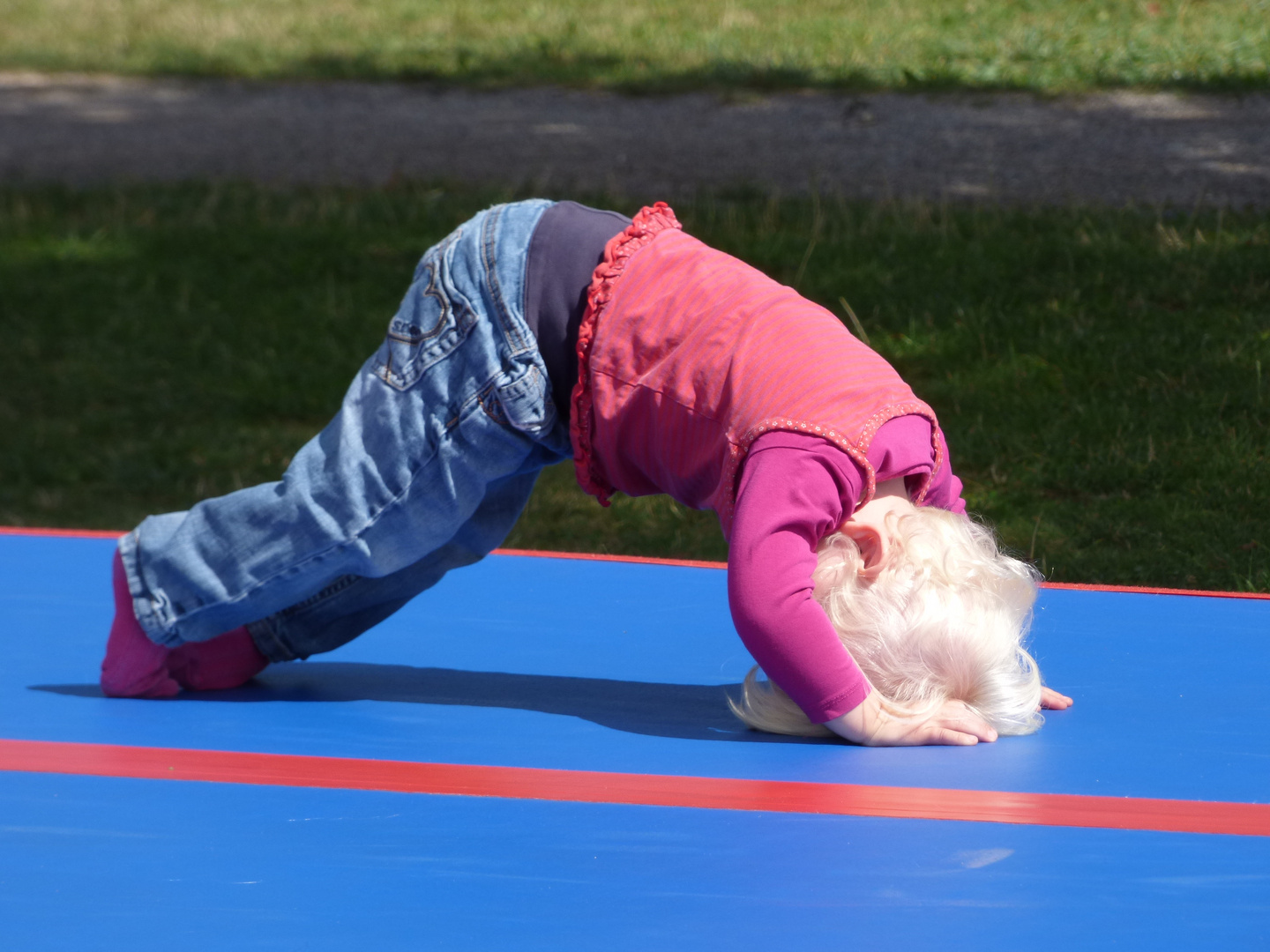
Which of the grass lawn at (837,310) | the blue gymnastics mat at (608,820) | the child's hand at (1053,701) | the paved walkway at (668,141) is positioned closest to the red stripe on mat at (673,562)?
the blue gymnastics mat at (608,820)

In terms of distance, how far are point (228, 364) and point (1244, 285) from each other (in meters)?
3.44

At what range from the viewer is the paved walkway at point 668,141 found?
20.9ft

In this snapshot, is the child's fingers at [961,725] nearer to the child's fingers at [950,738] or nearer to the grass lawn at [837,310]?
the child's fingers at [950,738]

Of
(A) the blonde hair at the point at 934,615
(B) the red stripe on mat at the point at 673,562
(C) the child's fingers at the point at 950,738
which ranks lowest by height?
(B) the red stripe on mat at the point at 673,562

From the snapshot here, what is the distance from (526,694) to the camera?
8.43 ft

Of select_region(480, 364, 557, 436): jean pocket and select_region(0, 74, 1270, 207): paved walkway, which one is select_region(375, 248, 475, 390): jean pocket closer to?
select_region(480, 364, 557, 436): jean pocket

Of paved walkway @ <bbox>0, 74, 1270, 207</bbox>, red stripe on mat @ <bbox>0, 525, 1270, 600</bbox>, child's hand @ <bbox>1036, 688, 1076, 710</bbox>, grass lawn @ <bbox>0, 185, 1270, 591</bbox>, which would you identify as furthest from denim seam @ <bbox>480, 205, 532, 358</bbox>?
paved walkway @ <bbox>0, 74, 1270, 207</bbox>

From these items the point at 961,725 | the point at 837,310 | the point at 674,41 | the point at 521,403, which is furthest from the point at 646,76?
the point at 961,725

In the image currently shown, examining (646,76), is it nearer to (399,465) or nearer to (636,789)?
(399,465)

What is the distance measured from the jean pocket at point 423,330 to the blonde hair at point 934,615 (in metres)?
0.69

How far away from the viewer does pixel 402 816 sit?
6.53 ft

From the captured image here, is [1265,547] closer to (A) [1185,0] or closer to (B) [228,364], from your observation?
(B) [228,364]

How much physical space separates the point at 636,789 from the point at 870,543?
486 mm

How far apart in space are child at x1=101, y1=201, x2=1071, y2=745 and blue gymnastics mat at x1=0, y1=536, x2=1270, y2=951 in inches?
4.4
